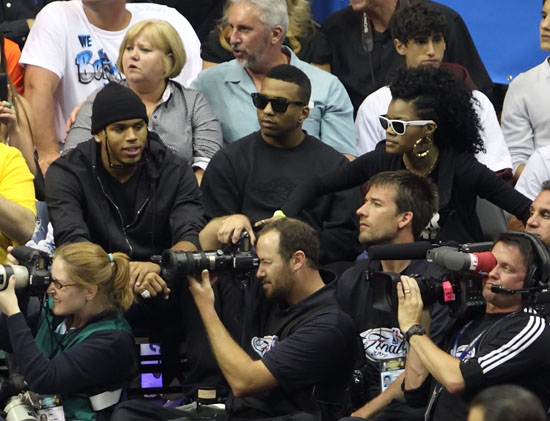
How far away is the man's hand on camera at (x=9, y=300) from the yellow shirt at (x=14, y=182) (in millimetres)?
618

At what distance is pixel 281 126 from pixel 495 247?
1833 millimetres

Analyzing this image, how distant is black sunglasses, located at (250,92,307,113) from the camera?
6.99 m

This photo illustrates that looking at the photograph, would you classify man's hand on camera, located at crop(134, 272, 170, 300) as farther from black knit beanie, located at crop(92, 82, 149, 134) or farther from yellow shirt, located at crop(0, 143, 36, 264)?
black knit beanie, located at crop(92, 82, 149, 134)

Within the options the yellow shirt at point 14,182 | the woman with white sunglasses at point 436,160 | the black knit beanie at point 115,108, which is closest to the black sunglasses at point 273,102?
the woman with white sunglasses at point 436,160

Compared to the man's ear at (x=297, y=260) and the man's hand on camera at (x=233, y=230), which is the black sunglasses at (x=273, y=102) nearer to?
the man's hand on camera at (x=233, y=230)

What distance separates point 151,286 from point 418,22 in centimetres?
237

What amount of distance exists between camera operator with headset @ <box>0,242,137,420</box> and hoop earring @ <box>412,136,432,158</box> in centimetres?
163

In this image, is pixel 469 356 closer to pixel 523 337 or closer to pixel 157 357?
pixel 523 337

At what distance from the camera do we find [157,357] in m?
6.46

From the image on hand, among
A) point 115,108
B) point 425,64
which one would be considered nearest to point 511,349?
point 115,108

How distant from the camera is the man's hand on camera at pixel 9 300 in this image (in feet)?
18.9

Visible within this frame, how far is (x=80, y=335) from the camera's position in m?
5.99

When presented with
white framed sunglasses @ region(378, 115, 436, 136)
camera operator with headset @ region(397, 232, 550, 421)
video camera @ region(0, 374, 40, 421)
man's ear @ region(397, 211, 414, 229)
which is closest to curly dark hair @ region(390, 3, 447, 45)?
white framed sunglasses @ region(378, 115, 436, 136)

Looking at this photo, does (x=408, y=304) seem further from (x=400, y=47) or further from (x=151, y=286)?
(x=400, y=47)
